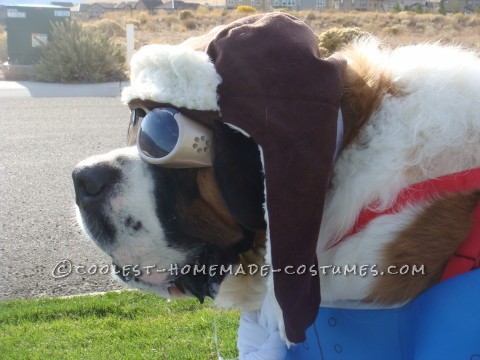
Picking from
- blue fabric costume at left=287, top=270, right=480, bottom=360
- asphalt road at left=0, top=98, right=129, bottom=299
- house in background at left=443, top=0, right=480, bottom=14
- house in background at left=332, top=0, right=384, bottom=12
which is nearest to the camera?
blue fabric costume at left=287, top=270, right=480, bottom=360

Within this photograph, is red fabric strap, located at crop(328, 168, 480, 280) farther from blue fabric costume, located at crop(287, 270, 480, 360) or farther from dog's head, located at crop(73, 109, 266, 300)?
dog's head, located at crop(73, 109, 266, 300)

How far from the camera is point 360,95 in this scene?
175cm

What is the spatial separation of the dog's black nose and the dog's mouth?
280mm

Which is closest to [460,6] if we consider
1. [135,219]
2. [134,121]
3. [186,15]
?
[186,15]

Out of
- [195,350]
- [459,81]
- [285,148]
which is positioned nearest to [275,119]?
[285,148]

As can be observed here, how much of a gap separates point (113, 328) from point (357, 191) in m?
2.40

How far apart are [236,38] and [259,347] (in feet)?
3.79

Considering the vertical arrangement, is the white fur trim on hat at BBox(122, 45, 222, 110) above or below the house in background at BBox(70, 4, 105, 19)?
above

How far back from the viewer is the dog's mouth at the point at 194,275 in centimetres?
201

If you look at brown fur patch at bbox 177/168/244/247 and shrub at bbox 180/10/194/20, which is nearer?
brown fur patch at bbox 177/168/244/247

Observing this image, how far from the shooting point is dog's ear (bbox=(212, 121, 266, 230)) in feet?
5.68

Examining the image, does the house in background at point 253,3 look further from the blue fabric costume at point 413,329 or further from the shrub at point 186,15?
the blue fabric costume at point 413,329

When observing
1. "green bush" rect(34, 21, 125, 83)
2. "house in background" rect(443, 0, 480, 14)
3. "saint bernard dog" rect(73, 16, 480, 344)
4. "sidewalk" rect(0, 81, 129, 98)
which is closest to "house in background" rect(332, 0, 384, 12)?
"house in background" rect(443, 0, 480, 14)

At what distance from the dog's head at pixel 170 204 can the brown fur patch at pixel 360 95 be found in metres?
0.27
